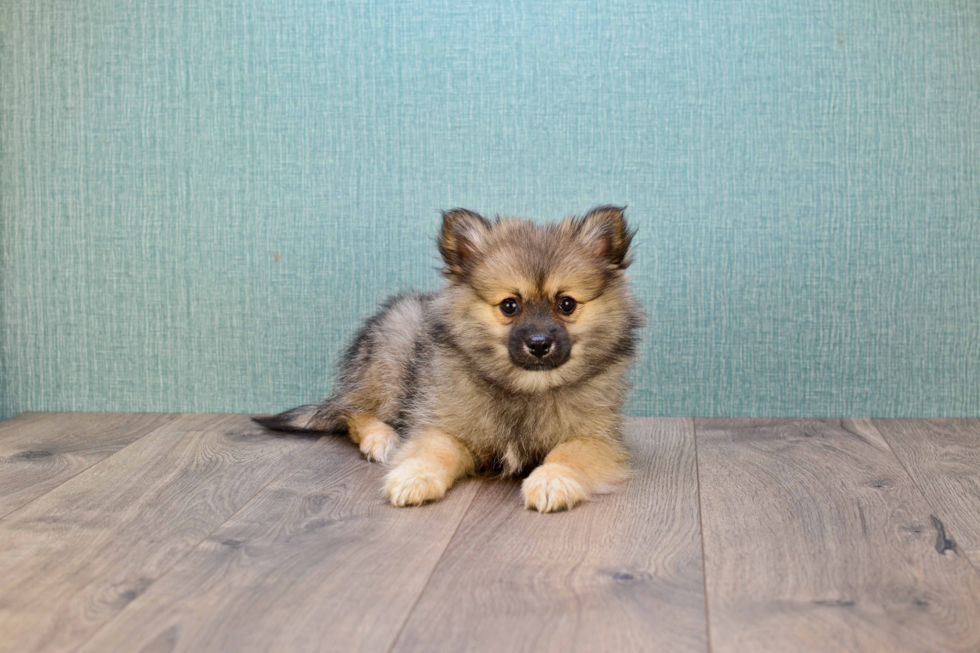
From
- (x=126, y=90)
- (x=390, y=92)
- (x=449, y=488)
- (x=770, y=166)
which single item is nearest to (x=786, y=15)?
(x=770, y=166)

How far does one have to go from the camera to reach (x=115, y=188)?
3195mm

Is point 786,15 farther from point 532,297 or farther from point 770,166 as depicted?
point 532,297

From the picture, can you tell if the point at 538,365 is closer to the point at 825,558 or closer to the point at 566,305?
the point at 566,305

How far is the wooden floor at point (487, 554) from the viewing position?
1.45 metres

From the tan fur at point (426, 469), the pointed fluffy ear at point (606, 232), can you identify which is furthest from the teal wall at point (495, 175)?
the tan fur at point (426, 469)

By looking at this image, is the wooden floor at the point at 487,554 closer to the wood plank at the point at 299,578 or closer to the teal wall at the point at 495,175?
the wood plank at the point at 299,578

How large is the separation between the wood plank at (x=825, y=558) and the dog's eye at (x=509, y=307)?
2.19ft

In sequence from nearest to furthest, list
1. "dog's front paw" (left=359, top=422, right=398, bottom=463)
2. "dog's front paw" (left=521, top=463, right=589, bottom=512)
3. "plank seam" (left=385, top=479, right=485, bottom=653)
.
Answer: "plank seam" (left=385, top=479, right=485, bottom=653) → "dog's front paw" (left=521, top=463, right=589, bottom=512) → "dog's front paw" (left=359, top=422, right=398, bottom=463)

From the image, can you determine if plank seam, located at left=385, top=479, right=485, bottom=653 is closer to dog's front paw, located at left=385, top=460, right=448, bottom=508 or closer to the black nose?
dog's front paw, located at left=385, top=460, right=448, bottom=508

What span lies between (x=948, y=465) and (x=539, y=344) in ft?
4.10

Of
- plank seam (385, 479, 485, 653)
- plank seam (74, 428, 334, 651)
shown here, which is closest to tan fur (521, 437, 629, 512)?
plank seam (385, 479, 485, 653)

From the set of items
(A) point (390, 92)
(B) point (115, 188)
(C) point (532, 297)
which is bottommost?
(C) point (532, 297)

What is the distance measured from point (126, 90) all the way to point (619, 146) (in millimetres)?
1754

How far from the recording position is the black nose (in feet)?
7.22
